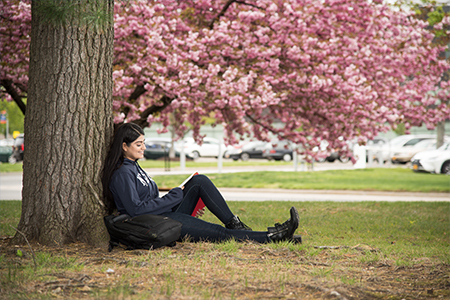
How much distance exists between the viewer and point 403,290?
126 inches

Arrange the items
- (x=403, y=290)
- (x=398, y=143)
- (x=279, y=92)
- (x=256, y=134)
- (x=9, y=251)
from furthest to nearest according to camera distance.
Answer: (x=398, y=143) → (x=256, y=134) → (x=279, y=92) → (x=9, y=251) → (x=403, y=290)

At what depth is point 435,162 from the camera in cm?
1858

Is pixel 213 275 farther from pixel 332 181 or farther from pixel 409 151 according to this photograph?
pixel 409 151

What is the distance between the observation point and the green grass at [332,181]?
46.2 ft

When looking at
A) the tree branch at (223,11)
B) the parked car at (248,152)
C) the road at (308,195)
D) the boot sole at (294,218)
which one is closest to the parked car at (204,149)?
the parked car at (248,152)

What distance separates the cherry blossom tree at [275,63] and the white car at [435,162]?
7.39 metres

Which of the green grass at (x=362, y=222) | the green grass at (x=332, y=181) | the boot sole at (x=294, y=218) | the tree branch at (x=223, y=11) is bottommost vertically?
the green grass at (x=332, y=181)

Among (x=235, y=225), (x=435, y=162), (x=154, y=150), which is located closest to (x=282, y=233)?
(x=235, y=225)

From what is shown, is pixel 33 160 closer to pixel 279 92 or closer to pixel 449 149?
pixel 279 92

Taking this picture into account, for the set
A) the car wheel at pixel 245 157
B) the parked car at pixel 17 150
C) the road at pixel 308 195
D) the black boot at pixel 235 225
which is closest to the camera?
the black boot at pixel 235 225

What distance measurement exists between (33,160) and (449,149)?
17.6m

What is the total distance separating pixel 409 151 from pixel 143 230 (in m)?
24.5

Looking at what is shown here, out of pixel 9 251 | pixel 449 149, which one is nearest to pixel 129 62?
pixel 9 251

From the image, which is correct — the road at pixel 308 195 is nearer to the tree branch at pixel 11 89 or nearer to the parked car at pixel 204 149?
the tree branch at pixel 11 89
